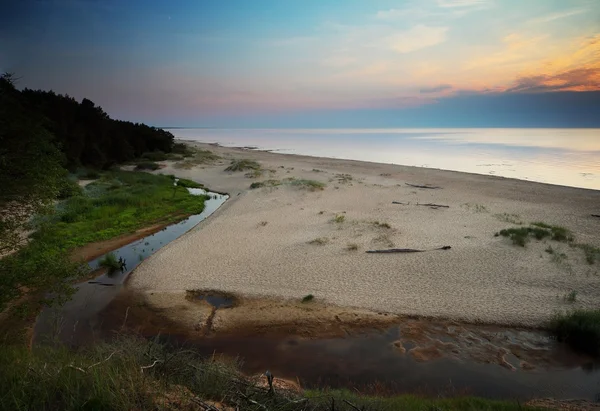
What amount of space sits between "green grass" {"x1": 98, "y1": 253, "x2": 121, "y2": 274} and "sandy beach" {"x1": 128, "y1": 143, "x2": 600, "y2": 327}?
1319mm

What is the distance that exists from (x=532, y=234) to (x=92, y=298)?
22976mm

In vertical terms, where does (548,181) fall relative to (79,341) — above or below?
above

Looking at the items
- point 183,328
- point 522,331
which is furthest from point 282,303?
Answer: point 522,331

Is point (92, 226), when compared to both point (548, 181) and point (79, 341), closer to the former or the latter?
point (79, 341)

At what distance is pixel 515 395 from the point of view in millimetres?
8844

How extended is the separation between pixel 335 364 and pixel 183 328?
17.8ft

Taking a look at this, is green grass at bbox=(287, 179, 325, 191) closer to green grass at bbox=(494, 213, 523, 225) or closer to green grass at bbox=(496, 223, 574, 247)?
green grass at bbox=(494, 213, 523, 225)

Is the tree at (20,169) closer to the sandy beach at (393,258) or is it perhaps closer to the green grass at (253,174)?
the sandy beach at (393,258)

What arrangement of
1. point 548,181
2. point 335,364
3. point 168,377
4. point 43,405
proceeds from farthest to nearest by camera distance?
point 548,181
point 335,364
point 168,377
point 43,405

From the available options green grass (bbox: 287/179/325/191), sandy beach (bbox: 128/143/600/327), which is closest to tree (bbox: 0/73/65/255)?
sandy beach (bbox: 128/143/600/327)

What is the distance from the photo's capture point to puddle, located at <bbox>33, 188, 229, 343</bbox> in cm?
1155

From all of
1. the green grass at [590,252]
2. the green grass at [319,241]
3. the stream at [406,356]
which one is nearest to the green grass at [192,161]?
the green grass at [319,241]

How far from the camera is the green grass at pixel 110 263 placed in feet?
55.0

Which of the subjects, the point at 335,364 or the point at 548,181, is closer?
the point at 335,364
